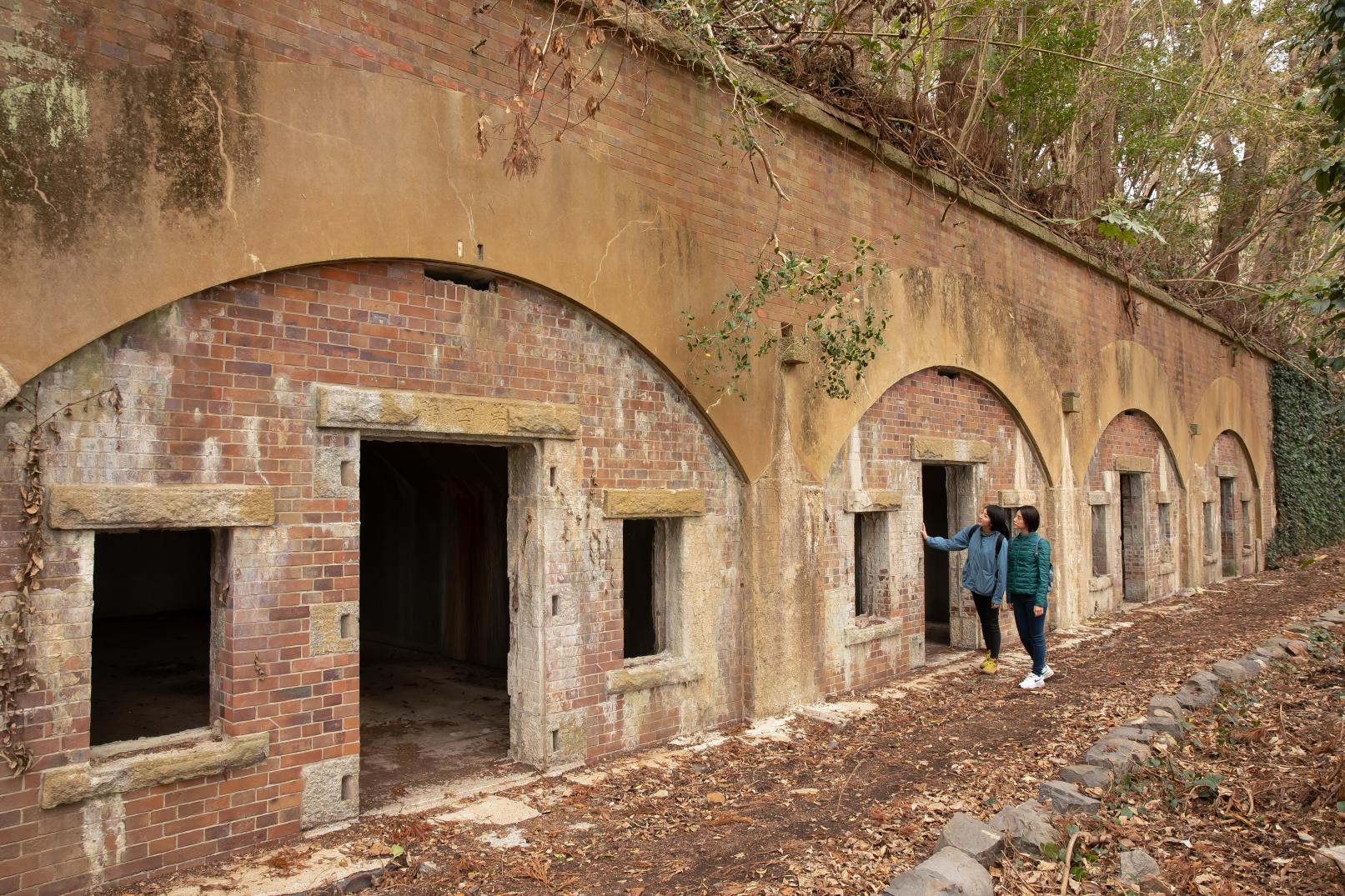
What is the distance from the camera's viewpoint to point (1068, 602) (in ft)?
38.6

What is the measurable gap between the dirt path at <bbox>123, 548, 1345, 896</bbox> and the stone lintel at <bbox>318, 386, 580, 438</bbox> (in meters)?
2.17

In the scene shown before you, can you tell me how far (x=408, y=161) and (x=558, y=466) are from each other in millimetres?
2052

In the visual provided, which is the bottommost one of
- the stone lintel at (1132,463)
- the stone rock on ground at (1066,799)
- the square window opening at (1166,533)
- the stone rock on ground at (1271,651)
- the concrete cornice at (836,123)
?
the stone rock on ground at (1066,799)

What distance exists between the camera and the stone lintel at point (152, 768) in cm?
396

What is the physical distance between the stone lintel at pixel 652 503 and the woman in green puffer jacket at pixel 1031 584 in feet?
11.5

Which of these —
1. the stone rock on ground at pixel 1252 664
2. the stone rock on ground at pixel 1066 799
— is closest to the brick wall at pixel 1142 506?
the stone rock on ground at pixel 1252 664

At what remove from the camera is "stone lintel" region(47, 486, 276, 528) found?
4.03 meters

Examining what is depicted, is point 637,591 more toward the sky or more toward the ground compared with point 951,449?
more toward the ground

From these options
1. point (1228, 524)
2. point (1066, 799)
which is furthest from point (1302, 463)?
point (1066, 799)

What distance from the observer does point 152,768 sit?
4.20 meters

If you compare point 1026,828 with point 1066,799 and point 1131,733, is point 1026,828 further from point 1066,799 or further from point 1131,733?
point 1131,733

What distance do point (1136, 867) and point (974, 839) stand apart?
72 cm

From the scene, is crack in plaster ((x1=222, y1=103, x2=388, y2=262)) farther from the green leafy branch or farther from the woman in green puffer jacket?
the woman in green puffer jacket

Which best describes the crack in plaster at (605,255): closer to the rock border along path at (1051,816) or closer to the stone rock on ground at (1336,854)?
the rock border along path at (1051,816)
